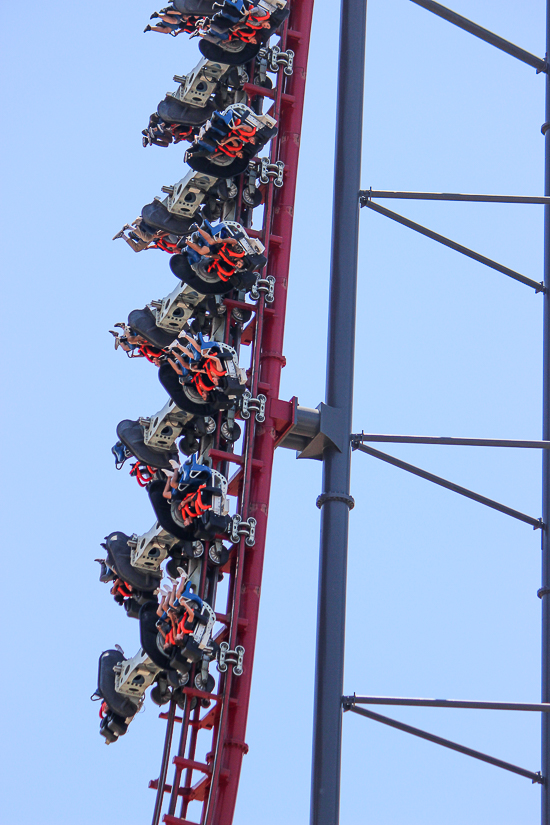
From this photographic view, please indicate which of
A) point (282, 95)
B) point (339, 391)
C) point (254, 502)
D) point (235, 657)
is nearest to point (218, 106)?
point (282, 95)

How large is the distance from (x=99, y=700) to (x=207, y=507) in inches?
64.7

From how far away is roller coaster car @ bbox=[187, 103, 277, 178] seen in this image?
1093 cm

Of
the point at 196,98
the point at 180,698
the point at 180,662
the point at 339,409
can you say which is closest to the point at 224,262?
the point at 339,409

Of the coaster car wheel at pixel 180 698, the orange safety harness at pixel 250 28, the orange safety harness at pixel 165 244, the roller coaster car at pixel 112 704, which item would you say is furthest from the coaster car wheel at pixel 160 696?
the orange safety harness at pixel 250 28

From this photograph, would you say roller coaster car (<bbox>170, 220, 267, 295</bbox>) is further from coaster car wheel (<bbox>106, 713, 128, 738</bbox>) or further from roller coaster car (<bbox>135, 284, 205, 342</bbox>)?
coaster car wheel (<bbox>106, 713, 128, 738</bbox>)

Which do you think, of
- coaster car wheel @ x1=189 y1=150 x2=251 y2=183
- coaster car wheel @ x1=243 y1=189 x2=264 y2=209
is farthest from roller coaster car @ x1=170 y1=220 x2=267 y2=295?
coaster car wheel @ x1=243 y1=189 x2=264 y2=209

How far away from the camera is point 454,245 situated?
39.1 ft

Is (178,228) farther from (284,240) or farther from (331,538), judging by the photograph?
(331,538)

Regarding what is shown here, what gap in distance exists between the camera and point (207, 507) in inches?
392

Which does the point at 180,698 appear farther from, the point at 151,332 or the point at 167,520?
the point at 151,332

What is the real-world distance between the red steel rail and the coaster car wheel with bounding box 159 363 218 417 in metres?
0.30

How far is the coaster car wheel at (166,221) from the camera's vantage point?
11531 millimetres

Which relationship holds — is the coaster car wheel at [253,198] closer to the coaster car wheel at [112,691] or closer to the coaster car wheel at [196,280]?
the coaster car wheel at [196,280]

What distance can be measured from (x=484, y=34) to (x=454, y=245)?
1944mm
